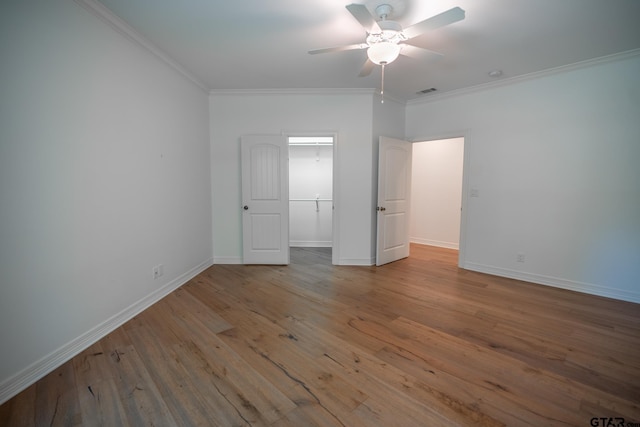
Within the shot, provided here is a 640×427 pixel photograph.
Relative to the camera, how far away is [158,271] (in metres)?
2.98

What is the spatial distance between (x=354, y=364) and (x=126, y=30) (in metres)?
3.52

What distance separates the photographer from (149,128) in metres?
2.80

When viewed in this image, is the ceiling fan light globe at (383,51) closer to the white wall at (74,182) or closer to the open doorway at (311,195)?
the white wall at (74,182)

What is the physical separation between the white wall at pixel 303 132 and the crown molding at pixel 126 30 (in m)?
0.97

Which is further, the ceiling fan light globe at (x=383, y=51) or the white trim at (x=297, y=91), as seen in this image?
the white trim at (x=297, y=91)

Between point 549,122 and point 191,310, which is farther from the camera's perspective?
point 549,122

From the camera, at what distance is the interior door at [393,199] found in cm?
423

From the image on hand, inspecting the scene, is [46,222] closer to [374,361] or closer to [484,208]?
[374,361]

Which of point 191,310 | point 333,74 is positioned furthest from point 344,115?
point 191,310

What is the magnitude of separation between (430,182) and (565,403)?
4.78m
